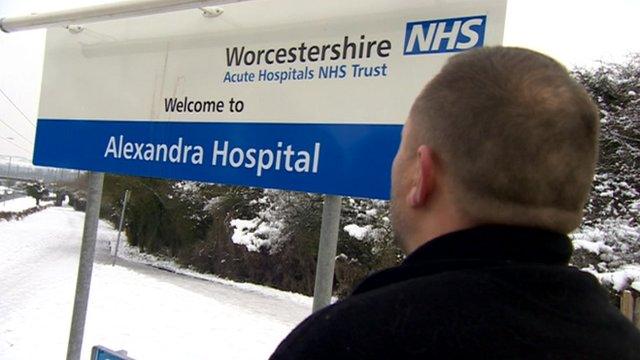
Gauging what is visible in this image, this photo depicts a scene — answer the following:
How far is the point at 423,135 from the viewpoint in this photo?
38.7 inches

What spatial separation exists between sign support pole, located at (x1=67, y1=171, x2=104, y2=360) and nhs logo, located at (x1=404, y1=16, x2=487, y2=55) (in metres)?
2.13

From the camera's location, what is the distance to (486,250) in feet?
2.85

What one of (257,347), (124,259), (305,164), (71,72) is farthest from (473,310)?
(124,259)

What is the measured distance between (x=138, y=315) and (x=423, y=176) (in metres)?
10.7

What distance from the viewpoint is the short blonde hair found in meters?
0.87

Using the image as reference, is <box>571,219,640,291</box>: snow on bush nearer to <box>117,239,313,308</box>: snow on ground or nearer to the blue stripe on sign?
<box>117,239,313,308</box>: snow on ground

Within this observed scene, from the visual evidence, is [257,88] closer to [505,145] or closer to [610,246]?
[505,145]

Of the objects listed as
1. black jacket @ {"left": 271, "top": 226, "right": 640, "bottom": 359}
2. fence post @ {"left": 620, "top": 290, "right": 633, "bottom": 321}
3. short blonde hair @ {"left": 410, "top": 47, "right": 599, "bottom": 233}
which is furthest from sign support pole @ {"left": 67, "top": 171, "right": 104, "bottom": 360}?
fence post @ {"left": 620, "top": 290, "right": 633, "bottom": 321}

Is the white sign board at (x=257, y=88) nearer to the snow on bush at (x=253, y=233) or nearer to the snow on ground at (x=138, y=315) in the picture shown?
the snow on ground at (x=138, y=315)

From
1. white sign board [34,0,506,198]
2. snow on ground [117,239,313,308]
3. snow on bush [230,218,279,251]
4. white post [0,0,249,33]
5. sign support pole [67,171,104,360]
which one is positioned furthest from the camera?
snow on bush [230,218,279,251]

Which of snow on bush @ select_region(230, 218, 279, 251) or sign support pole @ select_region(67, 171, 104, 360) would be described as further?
snow on bush @ select_region(230, 218, 279, 251)

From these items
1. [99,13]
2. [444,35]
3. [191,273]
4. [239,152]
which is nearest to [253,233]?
[191,273]

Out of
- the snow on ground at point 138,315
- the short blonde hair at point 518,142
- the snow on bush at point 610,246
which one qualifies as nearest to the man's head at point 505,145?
the short blonde hair at point 518,142

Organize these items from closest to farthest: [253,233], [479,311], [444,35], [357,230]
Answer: [479,311] < [444,35] < [357,230] < [253,233]
